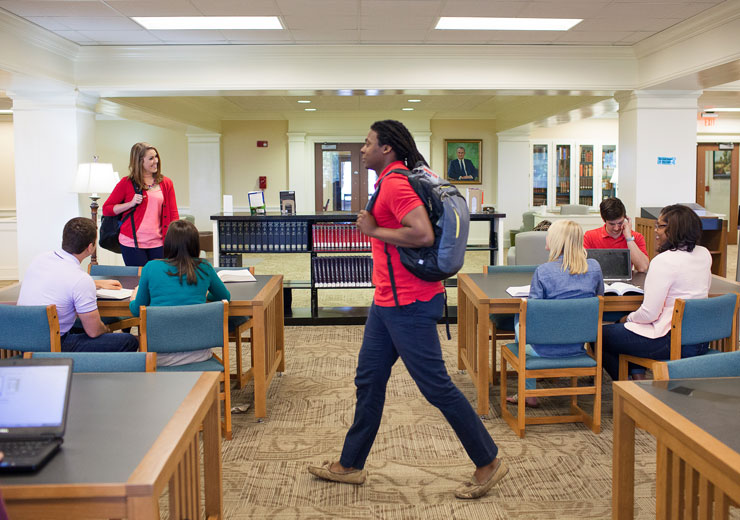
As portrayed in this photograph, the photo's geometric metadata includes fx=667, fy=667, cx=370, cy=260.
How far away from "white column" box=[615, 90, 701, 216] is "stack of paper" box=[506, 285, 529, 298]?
456 cm

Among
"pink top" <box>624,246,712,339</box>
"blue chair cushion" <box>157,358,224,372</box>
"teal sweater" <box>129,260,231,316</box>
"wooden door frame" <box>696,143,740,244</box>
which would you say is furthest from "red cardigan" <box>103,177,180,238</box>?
"wooden door frame" <box>696,143,740,244</box>

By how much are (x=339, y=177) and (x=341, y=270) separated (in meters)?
7.94

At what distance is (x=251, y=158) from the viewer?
14.3 m

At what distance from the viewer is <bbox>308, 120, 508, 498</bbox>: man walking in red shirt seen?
2623 mm

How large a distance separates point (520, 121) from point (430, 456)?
32.7ft

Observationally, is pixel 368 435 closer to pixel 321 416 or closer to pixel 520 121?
pixel 321 416

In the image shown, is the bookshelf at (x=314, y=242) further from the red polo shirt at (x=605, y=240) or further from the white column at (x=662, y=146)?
the white column at (x=662, y=146)

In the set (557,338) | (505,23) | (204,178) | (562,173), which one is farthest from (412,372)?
(562,173)

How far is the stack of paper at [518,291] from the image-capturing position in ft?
12.8

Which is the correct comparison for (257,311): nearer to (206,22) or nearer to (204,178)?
(206,22)

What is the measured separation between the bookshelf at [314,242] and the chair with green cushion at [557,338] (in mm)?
3307

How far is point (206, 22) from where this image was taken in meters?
6.48

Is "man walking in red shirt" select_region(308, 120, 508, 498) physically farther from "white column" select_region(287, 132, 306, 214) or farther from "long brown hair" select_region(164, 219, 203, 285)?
"white column" select_region(287, 132, 306, 214)

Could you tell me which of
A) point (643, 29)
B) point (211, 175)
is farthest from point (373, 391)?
point (211, 175)
